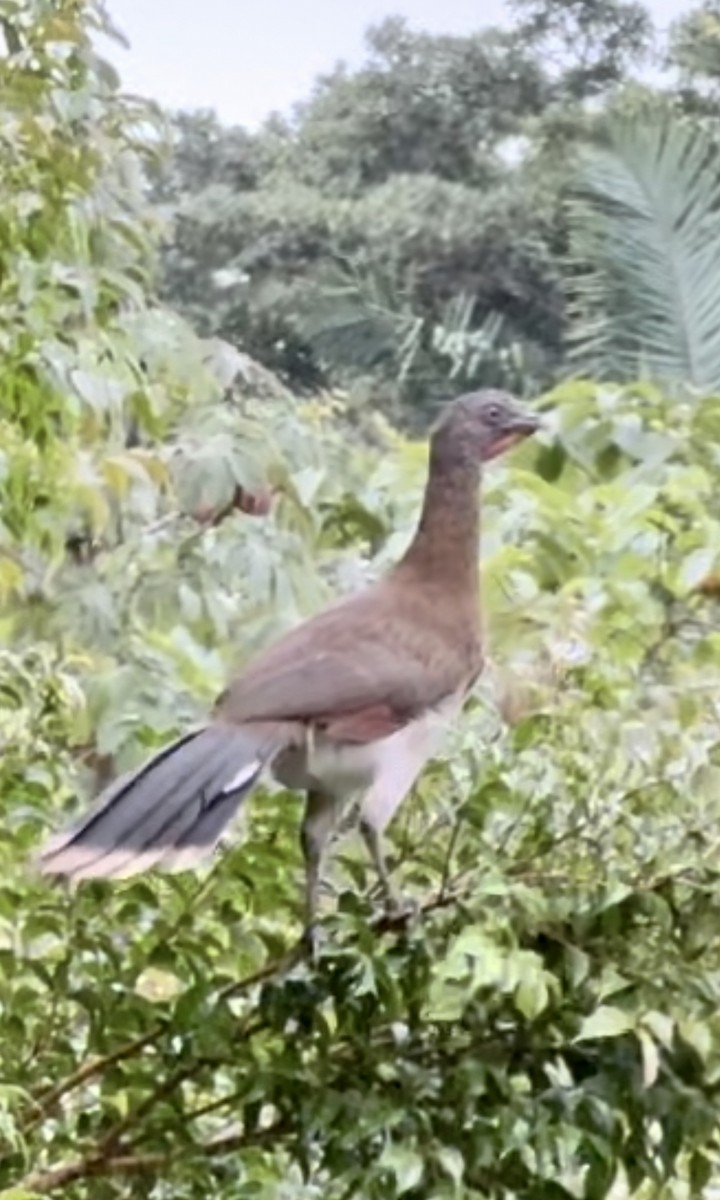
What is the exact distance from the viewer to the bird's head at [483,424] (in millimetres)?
1128

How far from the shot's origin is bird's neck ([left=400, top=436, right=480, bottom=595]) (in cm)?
112

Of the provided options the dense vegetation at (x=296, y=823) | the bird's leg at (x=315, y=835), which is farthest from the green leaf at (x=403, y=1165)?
the bird's leg at (x=315, y=835)

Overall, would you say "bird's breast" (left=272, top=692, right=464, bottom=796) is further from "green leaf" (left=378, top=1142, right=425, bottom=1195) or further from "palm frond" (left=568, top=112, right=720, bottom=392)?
"palm frond" (left=568, top=112, right=720, bottom=392)

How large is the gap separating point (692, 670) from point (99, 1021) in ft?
1.12

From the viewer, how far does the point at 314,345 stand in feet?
13.3

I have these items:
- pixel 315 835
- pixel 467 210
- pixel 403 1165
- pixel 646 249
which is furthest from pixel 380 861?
pixel 467 210

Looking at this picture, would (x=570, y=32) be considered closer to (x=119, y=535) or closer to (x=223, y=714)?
(x=119, y=535)

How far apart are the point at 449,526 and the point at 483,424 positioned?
0.16ft

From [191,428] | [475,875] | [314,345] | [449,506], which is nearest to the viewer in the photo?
[475,875]

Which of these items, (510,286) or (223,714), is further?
(510,286)

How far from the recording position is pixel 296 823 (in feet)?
3.42

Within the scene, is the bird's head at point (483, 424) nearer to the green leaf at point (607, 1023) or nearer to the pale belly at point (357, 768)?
the pale belly at point (357, 768)

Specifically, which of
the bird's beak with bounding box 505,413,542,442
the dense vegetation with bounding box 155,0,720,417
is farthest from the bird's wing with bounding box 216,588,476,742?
the dense vegetation with bounding box 155,0,720,417

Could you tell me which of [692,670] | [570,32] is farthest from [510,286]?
[692,670]
